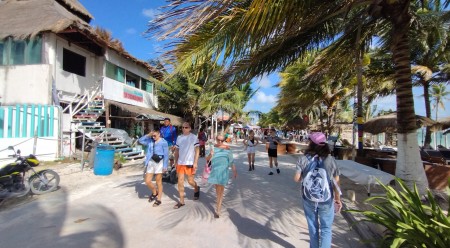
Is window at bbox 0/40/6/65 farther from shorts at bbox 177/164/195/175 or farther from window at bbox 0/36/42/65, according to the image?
shorts at bbox 177/164/195/175

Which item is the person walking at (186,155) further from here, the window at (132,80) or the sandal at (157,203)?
the window at (132,80)

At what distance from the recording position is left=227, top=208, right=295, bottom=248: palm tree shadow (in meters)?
4.37

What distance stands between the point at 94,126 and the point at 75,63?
3.60 metres

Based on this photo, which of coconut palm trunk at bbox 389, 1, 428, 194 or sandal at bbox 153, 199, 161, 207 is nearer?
coconut palm trunk at bbox 389, 1, 428, 194

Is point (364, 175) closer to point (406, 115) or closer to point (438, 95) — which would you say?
point (406, 115)

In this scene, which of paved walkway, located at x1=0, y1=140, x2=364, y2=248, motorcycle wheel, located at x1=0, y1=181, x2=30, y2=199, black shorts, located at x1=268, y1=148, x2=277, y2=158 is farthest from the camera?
black shorts, located at x1=268, y1=148, x2=277, y2=158

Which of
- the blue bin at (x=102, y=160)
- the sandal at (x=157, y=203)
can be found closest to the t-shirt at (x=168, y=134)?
the blue bin at (x=102, y=160)

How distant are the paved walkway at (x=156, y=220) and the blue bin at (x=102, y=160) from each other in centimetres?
163

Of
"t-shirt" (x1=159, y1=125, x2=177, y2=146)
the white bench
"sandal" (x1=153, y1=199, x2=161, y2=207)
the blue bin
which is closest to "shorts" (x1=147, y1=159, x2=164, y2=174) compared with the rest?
"sandal" (x1=153, y1=199, x2=161, y2=207)

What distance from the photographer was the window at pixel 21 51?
12.6 metres

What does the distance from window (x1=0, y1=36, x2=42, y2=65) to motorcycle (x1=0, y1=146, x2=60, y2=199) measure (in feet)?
23.5

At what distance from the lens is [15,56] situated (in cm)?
1283

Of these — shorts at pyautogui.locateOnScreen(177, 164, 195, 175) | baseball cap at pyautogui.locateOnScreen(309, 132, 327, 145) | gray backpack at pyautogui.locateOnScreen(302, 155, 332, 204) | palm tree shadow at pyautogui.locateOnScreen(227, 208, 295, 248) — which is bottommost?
palm tree shadow at pyautogui.locateOnScreen(227, 208, 295, 248)

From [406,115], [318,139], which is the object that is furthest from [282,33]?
[406,115]
